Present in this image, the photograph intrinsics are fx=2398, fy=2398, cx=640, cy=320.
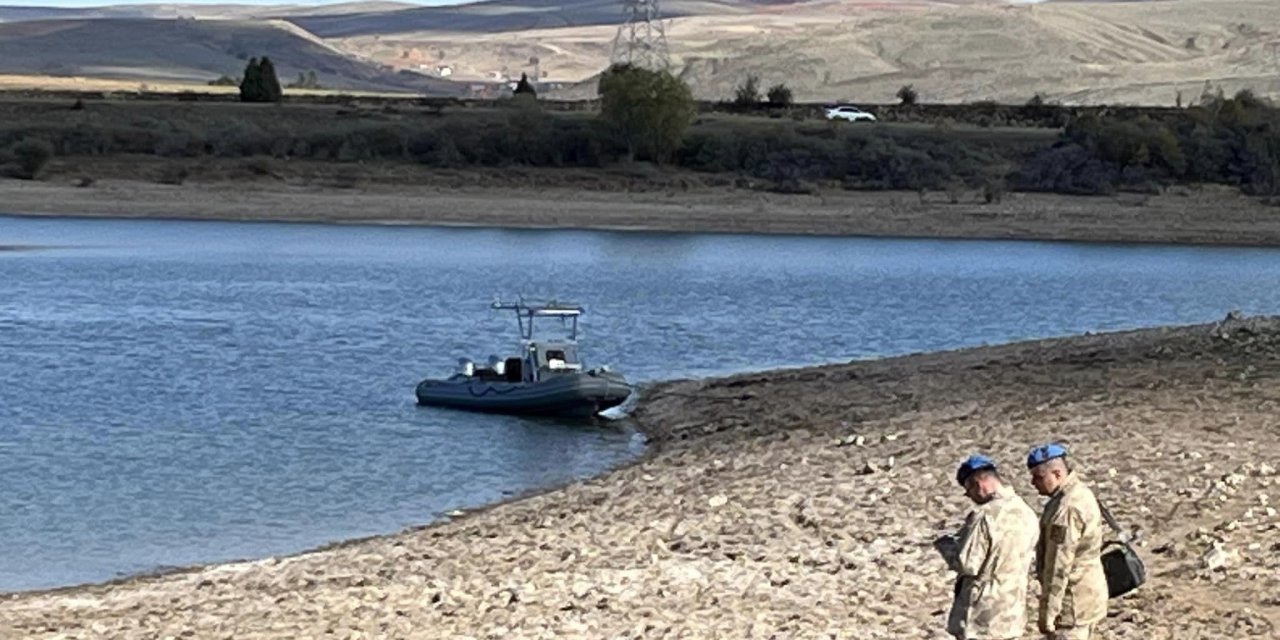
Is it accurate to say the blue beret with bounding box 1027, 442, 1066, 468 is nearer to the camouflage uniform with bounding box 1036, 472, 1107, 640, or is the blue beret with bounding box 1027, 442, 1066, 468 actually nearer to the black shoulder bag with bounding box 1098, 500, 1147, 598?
the camouflage uniform with bounding box 1036, 472, 1107, 640

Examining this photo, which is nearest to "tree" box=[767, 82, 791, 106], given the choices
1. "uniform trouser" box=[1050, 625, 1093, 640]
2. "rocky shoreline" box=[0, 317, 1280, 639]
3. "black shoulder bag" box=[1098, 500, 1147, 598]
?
"rocky shoreline" box=[0, 317, 1280, 639]

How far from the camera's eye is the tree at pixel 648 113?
62.9 metres

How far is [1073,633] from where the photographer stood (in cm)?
900

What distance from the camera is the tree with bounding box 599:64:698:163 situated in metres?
62.9

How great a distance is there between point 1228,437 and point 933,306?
76.5 ft

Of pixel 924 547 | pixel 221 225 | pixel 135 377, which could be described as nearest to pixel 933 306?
pixel 135 377

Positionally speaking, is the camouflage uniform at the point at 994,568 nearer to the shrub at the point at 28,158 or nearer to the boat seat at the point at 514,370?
the boat seat at the point at 514,370

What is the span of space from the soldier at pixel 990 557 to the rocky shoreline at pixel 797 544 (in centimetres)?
180

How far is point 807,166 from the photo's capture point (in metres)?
62.4

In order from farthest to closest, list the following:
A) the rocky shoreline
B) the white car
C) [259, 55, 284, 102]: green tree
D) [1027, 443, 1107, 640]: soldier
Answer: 1. [259, 55, 284, 102]: green tree
2. the white car
3. the rocky shoreline
4. [1027, 443, 1107, 640]: soldier

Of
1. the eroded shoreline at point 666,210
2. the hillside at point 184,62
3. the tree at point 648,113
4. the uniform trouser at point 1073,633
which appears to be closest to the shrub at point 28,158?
the eroded shoreline at point 666,210

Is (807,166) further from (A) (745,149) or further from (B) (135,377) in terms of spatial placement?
(B) (135,377)

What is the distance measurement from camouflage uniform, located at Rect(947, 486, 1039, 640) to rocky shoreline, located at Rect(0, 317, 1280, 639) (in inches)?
70.9

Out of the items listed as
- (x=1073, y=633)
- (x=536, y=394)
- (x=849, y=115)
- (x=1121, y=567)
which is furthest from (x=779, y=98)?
(x=1073, y=633)
